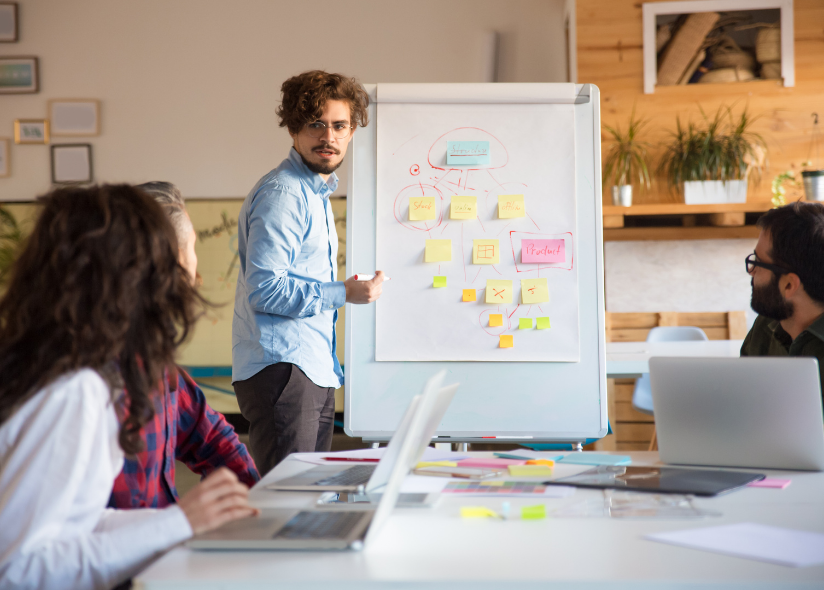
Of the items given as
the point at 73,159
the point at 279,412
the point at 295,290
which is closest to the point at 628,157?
the point at 295,290

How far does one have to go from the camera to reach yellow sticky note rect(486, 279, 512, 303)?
2193 mm

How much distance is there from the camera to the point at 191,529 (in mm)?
924

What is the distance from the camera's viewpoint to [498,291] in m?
2.20

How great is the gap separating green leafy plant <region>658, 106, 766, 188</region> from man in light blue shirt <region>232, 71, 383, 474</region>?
2742 mm

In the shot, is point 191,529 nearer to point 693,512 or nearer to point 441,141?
point 693,512

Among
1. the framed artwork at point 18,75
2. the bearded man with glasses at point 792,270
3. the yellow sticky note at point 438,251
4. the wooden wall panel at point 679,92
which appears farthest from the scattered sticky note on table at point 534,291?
the framed artwork at point 18,75

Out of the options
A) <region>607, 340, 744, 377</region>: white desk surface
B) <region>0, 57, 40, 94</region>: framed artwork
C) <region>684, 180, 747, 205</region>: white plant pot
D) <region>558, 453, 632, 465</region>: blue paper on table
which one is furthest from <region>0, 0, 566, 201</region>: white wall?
<region>558, 453, 632, 465</region>: blue paper on table

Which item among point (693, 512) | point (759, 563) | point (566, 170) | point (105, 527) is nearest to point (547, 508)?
point (693, 512)

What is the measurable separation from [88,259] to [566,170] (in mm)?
1591

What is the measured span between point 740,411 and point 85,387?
1104 millimetres

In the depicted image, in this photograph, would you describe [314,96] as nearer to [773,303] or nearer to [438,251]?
[438,251]

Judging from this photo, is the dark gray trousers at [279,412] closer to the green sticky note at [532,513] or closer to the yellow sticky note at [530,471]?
the yellow sticky note at [530,471]

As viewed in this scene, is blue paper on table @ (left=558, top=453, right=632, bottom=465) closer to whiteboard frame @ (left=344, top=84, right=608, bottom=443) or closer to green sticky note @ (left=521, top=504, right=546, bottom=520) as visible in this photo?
green sticky note @ (left=521, top=504, right=546, bottom=520)

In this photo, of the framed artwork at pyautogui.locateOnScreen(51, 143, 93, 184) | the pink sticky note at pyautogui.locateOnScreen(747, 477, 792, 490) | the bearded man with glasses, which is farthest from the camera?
the framed artwork at pyautogui.locateOnScreen(51, 143, 93, 184)
